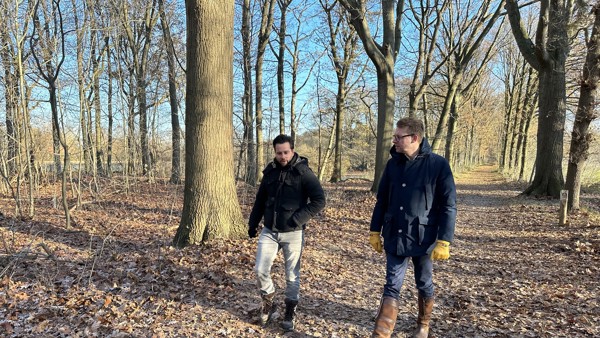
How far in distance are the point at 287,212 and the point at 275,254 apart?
0.48 m

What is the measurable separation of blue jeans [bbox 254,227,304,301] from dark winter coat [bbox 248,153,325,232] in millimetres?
89

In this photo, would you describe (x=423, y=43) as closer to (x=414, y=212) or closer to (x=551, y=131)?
(x=551, y=131)

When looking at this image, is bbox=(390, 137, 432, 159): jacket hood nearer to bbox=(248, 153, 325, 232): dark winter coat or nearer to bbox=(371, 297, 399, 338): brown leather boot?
bbox=(248, 153, 325, 232): dark winter coat

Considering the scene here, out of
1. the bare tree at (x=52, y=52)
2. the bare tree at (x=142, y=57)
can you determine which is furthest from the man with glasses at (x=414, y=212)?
the bare tree at (x=142, y=57)

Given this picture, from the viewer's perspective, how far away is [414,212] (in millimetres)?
3283

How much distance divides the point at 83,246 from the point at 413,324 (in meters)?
6.40

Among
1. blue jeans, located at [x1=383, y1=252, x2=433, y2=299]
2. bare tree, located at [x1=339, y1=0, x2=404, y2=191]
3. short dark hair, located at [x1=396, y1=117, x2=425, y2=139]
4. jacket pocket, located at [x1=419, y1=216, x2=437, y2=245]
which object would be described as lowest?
blue jeans, located at [x1=383, y1=252, x2=433, y2=299]

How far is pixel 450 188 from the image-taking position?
10.7ft

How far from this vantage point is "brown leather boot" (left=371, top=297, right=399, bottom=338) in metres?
3.33

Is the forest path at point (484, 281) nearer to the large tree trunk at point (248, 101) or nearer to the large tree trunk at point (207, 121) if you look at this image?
the large tree trunk at point (207, 121)

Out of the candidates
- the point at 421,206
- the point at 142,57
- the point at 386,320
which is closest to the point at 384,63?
the point at 421,206

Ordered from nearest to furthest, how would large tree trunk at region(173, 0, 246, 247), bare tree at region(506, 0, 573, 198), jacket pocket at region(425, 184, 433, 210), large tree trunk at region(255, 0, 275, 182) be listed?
jacket pocket at region(425, 184, 433, 210)
large tree trunk at region(173, 0, 246, 247)
bare tree at region(506, 0, 573, 198)
large tree trunk at region(255, 0, 275, 182)

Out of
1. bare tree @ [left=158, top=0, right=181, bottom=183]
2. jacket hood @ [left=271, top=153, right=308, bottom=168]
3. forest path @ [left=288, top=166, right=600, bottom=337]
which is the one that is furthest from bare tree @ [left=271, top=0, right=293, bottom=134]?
jacket hood @ [left=271, top=153, right=308, bottom=168]

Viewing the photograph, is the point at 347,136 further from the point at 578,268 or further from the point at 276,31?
the point at 578,268
